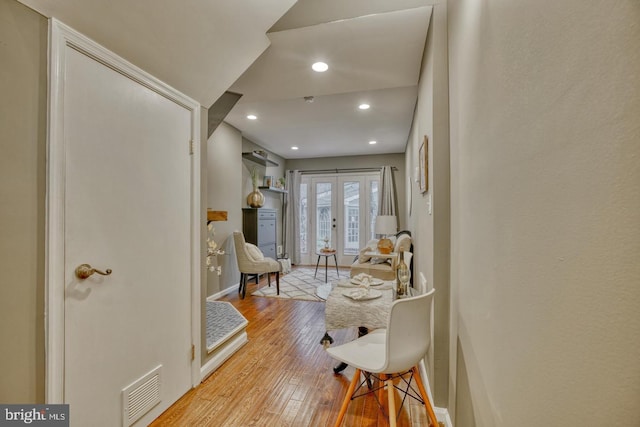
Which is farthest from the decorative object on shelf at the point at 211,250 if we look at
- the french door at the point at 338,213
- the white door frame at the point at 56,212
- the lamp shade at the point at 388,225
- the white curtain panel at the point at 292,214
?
the french door at the point at 338,213

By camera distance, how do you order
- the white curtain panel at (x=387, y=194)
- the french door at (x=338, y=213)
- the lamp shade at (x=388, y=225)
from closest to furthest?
1. the lamp shade at (x=388, y=225)
2. the white curtain panel at (x=387, y=194)
3. the french door at (x=338, y=213)

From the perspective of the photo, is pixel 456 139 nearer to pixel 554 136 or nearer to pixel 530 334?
pixel 554 136

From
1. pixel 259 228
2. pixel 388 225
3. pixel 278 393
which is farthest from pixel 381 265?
pixel 278 393

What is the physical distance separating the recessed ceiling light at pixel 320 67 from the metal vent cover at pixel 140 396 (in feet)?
7.99

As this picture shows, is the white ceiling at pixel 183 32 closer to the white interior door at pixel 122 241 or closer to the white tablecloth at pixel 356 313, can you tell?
the white interior door at pixel 122 241

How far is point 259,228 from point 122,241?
349 centimetres

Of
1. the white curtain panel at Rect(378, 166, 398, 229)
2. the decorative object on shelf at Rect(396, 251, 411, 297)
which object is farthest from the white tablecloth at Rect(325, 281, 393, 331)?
the white curtain panel at Rect(378, 166, 398, 229)

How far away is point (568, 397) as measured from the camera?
1.82 feet

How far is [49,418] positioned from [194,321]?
0.88 m

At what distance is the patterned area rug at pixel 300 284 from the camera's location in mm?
4363

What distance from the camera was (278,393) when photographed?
1.97m

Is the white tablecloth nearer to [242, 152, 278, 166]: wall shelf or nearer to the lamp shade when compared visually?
the lamp shade

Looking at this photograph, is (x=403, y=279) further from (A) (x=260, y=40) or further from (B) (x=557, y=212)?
(A) (x=260, y=40)

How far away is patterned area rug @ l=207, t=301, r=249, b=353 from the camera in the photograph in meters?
2.36
